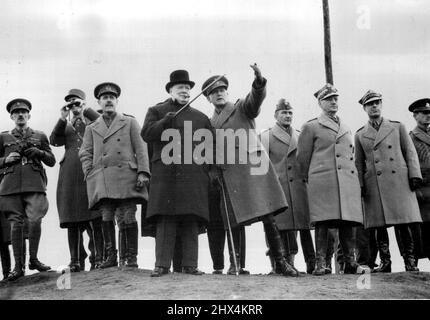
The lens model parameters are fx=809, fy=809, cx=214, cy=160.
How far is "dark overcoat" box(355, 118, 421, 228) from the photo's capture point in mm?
10492

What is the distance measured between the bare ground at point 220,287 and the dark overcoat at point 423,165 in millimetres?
1333

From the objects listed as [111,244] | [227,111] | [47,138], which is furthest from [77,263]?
[227,111]

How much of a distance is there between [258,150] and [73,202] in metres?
2.72

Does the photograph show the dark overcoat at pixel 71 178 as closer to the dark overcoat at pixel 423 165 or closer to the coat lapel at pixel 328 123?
the coat lapel at pixel 328 123

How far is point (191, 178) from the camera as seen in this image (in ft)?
32.1

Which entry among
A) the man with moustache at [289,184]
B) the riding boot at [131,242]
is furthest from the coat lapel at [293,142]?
the riding boot at [131,242]

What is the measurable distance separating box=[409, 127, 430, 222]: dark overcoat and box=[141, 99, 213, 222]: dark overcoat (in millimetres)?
3019

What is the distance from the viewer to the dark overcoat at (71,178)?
1093 cm

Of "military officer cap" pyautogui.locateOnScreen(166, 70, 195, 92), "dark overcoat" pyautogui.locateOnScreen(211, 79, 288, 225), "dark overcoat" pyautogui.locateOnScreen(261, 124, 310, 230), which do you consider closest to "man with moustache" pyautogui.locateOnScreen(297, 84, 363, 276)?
"dark overcoat" pyautogui.locateOnScreen(211, 79, 288, 225)

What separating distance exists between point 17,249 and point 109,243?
1342 millimetres

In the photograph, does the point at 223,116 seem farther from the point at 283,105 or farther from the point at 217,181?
the point at 283,105

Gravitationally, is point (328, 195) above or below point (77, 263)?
above
